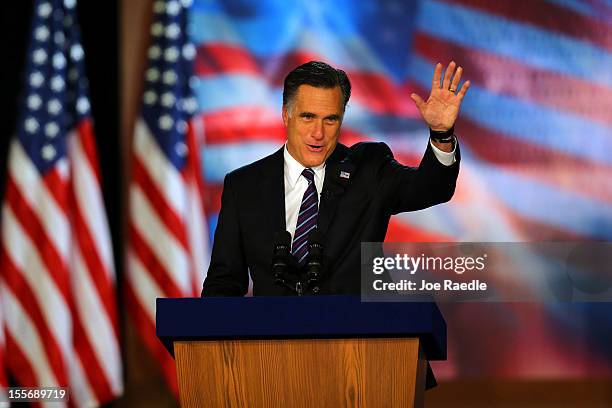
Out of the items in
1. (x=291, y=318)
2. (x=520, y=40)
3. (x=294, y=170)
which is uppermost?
(x=520, y=40)

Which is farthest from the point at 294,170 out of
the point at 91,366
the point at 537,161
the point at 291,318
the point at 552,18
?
the point at 552,18

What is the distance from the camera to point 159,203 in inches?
206

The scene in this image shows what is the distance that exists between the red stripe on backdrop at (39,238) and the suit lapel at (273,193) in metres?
2.42

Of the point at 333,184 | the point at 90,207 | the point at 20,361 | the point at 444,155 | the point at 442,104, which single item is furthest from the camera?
the point at 90,207

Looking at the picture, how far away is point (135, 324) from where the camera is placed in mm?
5320

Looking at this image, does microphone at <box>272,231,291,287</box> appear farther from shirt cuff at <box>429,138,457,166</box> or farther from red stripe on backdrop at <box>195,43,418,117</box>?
red stripe on backdrop at <box>195,43,418,117</box>

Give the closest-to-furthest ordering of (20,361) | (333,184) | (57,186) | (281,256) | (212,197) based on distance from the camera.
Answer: (281,256) < (333,184) < (20,361) < (57,186) < (212,197)

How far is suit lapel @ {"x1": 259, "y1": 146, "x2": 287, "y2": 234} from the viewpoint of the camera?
9.04ft

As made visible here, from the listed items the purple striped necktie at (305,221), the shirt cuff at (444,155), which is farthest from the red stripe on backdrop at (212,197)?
the shirt cuff at (444,155)

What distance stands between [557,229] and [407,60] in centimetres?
124

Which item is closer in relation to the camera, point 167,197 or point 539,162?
point 167,197

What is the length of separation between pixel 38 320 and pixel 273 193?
2560mm

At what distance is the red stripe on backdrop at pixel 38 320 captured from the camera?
4.93m

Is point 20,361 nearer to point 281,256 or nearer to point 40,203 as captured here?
point 40,203
